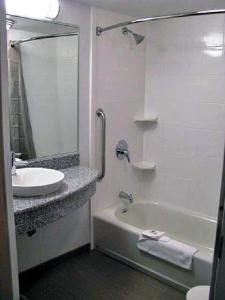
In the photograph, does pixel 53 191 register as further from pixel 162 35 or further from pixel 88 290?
pixel 162 35

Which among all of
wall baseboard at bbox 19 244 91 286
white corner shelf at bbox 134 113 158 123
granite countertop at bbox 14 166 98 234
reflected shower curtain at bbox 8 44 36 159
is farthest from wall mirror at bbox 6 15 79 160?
wall baseboard at bbox 19 244 91 286

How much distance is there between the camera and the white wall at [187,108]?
266 cm

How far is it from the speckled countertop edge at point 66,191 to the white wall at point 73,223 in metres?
0.31

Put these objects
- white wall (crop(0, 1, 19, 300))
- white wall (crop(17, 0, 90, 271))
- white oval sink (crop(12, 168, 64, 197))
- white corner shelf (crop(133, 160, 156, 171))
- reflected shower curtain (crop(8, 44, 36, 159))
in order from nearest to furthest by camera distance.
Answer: white wall (crop(0, 1, 19, 300)) → white oval sink (crop(12, 168, 64, 197)) → reflected shower curtain (crop(8, 44, 36, 159)) → white wall (crop(17, 0, 90, 271)) → white corner shelf (crop(133, 160, 156, 171))

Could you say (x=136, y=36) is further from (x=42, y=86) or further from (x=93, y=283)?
(x=93, y=283)

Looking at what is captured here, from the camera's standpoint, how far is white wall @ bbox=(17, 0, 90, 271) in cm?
236

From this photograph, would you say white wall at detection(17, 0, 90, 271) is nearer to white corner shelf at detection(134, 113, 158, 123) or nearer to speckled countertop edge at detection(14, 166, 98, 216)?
speckled countertop edge at detection(14, 166, 98, 216)

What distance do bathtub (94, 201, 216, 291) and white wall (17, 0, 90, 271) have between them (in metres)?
0.19

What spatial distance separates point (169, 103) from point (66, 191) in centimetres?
154

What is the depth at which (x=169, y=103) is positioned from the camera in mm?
2975

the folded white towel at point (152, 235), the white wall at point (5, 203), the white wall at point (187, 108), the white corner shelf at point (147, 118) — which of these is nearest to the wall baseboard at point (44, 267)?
the folded white towel at point (152, 235)

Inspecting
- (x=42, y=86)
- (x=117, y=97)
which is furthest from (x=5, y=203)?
(x=117, y=97)

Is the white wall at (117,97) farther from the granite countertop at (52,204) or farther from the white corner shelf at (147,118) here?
the granite countertop at (52,204)

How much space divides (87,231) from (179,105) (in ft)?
4.88
